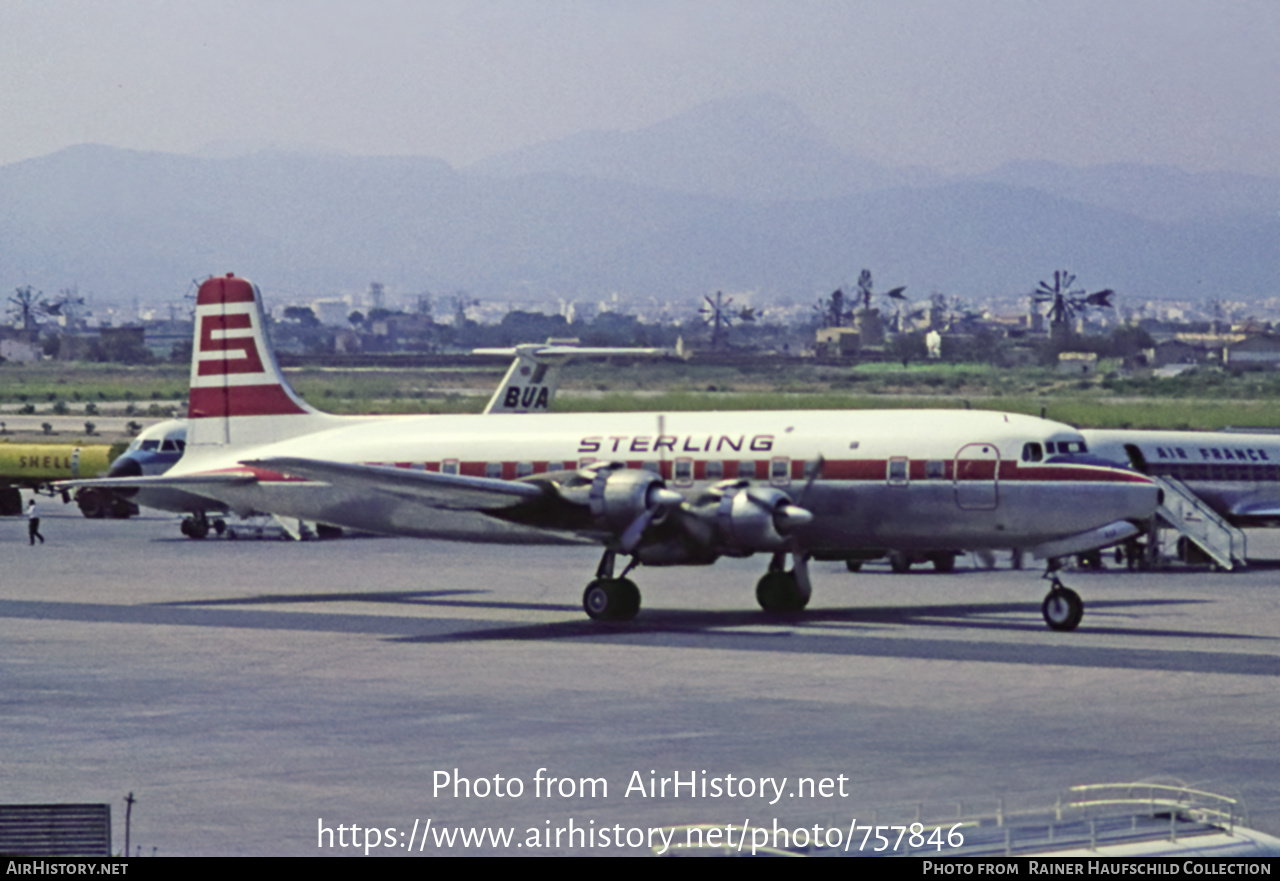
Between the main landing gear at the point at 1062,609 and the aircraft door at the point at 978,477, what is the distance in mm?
2577

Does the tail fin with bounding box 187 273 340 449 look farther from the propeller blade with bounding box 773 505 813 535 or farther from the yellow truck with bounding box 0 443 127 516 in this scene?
the yellow truck with bounding box 0 443 127 516

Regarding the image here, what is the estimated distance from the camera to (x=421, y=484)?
42406mm

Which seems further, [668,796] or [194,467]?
[194,467]

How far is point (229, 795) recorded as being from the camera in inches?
917

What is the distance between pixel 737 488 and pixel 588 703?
12129 millimetres

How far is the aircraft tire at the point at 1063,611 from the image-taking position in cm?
3938

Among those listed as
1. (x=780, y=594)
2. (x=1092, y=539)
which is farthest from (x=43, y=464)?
(x=1092, y=539)

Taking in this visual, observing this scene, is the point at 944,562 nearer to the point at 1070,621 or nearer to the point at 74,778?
the point at 1070,621

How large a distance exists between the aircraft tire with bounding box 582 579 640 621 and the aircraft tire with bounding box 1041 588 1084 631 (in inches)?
341

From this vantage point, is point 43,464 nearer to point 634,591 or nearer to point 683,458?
point 683,458

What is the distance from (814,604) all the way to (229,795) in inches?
952

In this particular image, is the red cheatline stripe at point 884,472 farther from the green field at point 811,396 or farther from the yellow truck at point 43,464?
the green field at point 811,396

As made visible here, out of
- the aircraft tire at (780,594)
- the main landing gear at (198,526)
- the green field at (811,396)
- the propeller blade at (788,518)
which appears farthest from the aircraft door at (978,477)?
the green field at (811,396)
